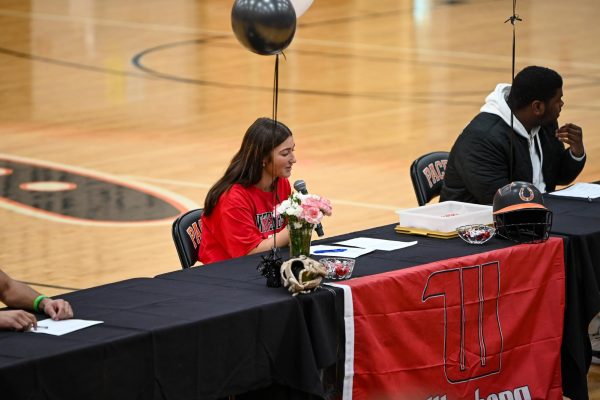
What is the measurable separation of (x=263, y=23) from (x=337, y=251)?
115 centimetres

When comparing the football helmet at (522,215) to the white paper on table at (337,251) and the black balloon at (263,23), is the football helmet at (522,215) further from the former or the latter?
the black balloon at (263,23)

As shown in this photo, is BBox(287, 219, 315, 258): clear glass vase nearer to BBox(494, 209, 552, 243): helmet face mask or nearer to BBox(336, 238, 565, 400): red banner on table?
BBox(336, 238, 565, 400): red banner on table

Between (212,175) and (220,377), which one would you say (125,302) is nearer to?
(220,377)

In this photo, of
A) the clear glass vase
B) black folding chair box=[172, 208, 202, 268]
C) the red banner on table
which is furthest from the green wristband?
black folding chair box=[172, 208, 202, 268]

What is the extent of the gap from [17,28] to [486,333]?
14830 mm

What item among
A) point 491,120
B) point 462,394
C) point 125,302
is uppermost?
point 491,120

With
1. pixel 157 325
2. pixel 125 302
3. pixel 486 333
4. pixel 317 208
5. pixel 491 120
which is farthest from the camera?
pixel 491 120

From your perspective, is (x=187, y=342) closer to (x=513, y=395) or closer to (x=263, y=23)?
(x=263, y=23)

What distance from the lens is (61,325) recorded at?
4461mm

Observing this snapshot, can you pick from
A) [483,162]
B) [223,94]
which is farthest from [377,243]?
[223,94]

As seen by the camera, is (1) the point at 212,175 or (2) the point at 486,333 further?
(1) the point at 212,175

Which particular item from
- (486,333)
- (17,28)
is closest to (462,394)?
(486,333)

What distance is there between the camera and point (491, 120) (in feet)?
22.2

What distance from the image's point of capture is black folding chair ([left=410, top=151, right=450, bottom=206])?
23.4ft
